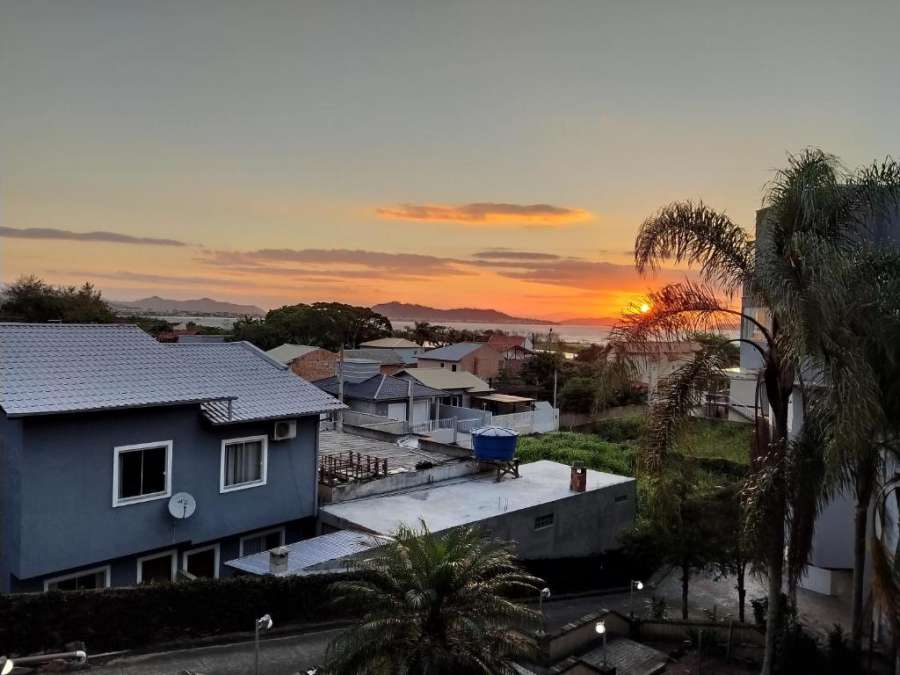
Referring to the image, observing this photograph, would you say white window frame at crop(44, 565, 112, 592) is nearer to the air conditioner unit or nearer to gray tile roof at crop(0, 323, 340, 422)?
gray tile roof at crop(0, 323, 340, 422)

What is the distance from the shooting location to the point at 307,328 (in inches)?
Answer: 2840

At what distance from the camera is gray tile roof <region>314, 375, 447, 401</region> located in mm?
36875

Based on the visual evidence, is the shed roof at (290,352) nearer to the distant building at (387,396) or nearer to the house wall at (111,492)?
the distant building at (387,396)

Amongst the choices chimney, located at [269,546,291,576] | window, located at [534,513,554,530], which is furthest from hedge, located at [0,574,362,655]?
window, located at [534,513,554,530]

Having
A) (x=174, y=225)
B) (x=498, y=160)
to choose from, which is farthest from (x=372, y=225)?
(x=498, y=160)

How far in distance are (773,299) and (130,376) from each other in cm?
1258

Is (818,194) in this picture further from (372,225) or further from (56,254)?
(56,254)

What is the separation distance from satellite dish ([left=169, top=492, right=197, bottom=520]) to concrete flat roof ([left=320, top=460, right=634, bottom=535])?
Answer: 3.52 meters

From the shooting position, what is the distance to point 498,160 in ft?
80.2

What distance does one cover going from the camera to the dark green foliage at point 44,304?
2249 inches

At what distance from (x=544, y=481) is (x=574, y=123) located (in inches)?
444

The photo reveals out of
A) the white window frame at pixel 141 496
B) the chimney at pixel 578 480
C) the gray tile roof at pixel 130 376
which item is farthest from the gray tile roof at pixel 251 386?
the chimney at pixel 578 480

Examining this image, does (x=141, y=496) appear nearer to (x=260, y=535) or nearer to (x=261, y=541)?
(x=260, y=535)

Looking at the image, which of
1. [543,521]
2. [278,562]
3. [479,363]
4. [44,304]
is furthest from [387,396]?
[44,304]
